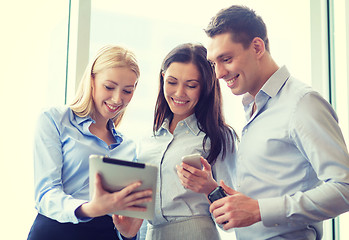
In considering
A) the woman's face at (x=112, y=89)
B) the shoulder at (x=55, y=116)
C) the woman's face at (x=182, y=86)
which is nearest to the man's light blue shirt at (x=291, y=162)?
the woman's face at (x=182, y=86)

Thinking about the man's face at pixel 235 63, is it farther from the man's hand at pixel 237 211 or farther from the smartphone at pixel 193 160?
the man's hand at pixel 237 211

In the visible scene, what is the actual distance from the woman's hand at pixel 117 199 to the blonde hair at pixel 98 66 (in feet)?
1.60

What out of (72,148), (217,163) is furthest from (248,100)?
(72,148)

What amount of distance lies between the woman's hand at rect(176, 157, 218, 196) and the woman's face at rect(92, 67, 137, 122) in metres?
0.41

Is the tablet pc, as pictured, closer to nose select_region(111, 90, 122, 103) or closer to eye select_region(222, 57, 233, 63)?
nose select_region(111, 90, 122, 103)

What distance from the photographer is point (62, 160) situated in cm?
172

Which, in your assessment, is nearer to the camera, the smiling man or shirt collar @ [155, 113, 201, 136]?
the smiling man

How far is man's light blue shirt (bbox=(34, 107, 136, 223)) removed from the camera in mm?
1568

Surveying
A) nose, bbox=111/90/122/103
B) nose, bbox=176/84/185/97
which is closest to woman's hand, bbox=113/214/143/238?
nose, bbox=111/90/122/103

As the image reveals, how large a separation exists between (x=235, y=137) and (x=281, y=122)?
1.42 ft

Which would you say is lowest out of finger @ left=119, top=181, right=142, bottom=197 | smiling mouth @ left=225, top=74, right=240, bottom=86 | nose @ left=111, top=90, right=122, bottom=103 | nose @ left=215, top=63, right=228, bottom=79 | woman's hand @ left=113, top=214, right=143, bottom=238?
woman's hand @ left=113, top=214, right=143, bottom=238

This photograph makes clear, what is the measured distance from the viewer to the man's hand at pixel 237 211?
149 cm

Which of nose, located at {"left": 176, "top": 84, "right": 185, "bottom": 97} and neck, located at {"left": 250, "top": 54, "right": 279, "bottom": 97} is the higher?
neck, located at {"left": 250, "top": 54, "right": 279, "bottom": 97}

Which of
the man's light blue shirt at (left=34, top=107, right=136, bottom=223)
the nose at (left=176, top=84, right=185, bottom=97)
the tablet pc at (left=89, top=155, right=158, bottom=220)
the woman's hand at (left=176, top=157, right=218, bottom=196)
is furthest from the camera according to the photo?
the nose at (left=176, top=84, right=185, bottom=97)
